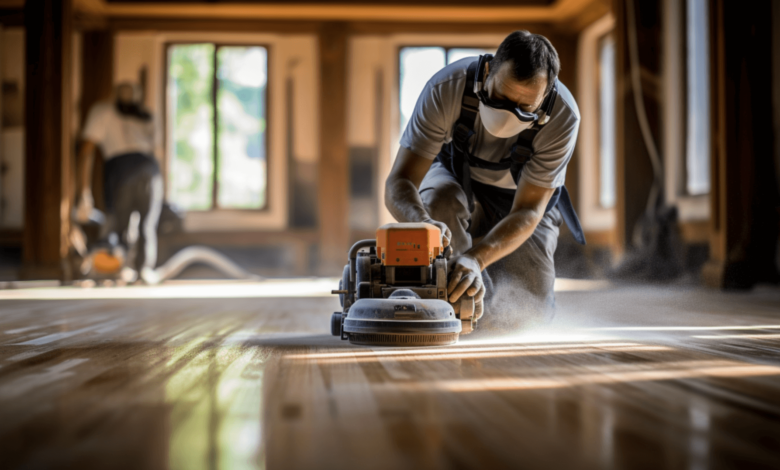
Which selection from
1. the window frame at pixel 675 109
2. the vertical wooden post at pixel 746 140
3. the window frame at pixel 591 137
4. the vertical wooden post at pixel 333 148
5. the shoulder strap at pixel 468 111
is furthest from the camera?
the vertical wooden post at pixel 333 148

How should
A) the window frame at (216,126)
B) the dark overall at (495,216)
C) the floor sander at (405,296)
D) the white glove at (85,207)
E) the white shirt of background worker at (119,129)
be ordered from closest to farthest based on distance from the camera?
the floor sander at (405,296) → the dark overall at (495,216) → the white shirt of background worker at (119,129) → the white glove at (85,207) → the window frame at (216,126)

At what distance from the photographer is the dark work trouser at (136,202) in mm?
6004

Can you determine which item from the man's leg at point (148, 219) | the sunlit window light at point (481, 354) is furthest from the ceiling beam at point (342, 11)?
the sunlit window light at point (481, 354)

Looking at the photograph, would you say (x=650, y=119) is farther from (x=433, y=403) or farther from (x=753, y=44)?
(x=433, y=403)

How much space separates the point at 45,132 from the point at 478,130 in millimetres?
5973

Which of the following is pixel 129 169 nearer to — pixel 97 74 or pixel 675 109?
→ pixel 97 74

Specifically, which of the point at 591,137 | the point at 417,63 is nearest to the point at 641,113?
the point at 591,137

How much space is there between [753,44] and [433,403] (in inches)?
177

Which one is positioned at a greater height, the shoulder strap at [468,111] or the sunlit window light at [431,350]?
the shoulder strap at [468,111]

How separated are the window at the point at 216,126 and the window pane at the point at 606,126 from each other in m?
4.02

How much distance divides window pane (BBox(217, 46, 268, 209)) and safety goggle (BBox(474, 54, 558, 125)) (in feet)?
21.3

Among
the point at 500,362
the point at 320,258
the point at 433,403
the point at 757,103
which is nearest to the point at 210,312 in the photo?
the point at 500,362

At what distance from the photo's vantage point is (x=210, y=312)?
317 cm

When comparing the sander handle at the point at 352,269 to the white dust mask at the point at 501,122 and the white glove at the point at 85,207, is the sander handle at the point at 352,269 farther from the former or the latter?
the white glove at the point at 85,207
